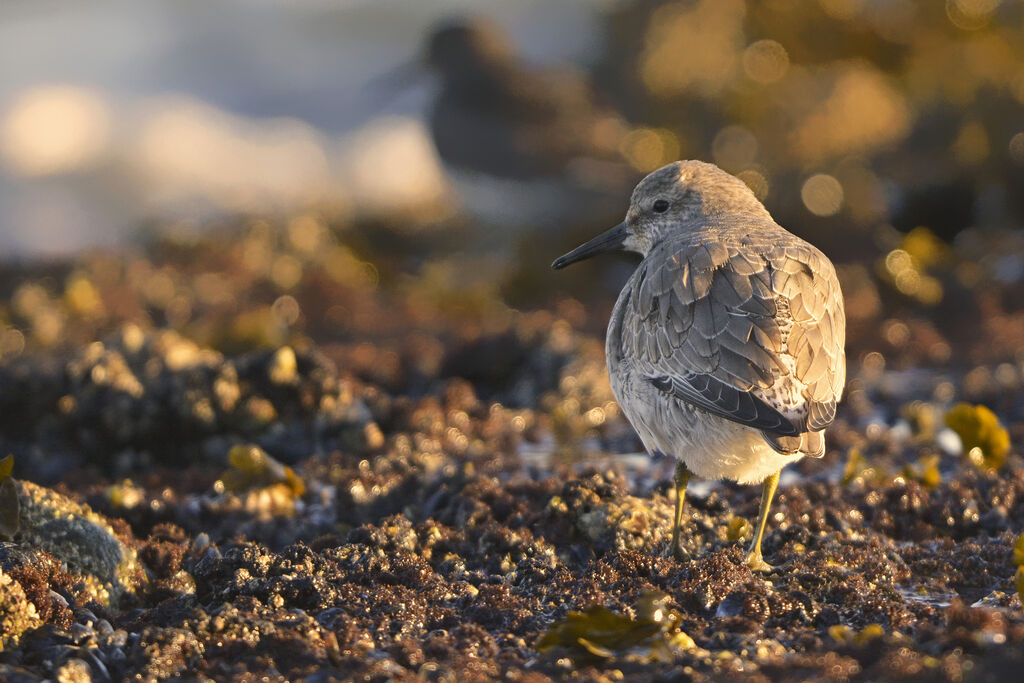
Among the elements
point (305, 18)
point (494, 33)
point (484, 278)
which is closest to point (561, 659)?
point (484, 278)

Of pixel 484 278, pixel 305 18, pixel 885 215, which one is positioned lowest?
pixel 484 278

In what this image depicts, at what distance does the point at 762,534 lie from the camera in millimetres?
4152

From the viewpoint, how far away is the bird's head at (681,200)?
4.86 metres

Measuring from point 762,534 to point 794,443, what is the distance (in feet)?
2.45

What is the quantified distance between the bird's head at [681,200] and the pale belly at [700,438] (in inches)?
39.6

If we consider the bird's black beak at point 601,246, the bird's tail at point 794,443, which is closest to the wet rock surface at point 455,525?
the bird's tail at point 794,443

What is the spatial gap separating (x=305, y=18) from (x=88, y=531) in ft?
39.3

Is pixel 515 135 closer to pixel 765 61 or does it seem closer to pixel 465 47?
pixel 465 47

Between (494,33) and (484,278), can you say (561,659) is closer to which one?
(484,278)

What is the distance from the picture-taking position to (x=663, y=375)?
397 centimetres

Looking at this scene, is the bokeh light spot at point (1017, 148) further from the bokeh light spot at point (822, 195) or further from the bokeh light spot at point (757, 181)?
the bokeh light spot at point (757, 181)

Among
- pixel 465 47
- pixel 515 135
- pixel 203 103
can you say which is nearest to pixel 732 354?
pixel 515 135

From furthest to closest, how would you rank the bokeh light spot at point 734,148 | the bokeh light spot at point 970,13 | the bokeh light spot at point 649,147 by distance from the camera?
the bokeh light spot at point 970,13 → the bokeh light spot at point 649,147 → the bokeh light spot at point 734,148

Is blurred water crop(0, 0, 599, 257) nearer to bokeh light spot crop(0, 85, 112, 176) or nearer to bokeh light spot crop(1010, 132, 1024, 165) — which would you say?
bokeh light spot crop(0, 85, 112, 176)
